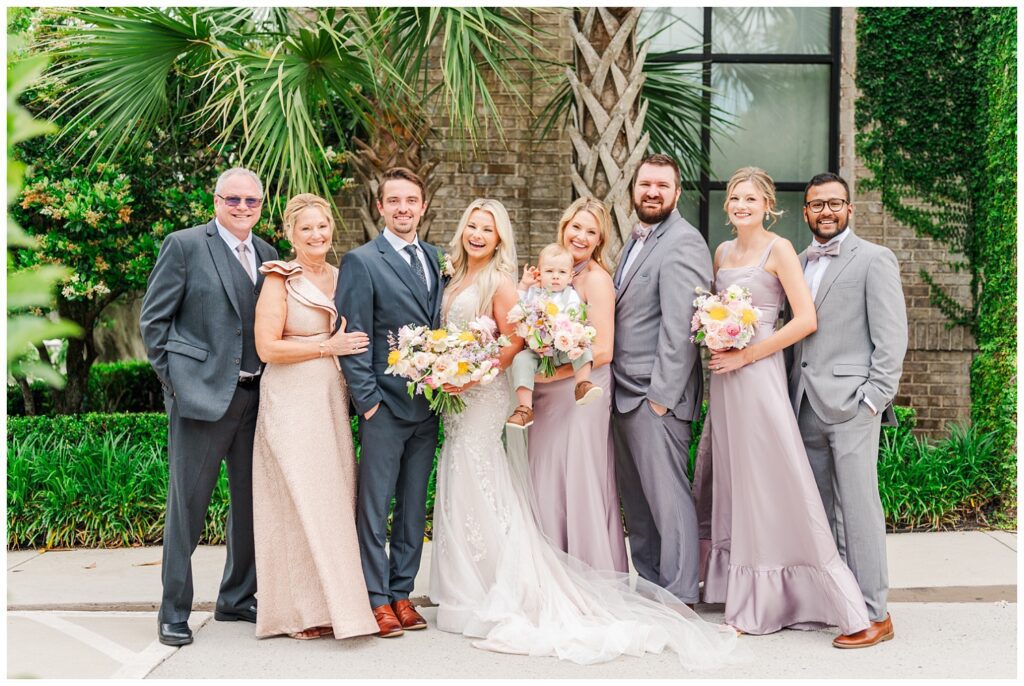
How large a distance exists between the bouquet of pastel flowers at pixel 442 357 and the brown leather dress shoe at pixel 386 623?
108cm

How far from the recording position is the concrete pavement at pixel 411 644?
4.20 m

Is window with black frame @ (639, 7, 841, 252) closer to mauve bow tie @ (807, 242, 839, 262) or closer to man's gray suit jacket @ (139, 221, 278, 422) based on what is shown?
mauve bow tie @ (807, 242, 839, 262)

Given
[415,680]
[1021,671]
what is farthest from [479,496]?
[1021,671]

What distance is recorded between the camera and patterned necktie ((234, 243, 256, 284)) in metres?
4.77

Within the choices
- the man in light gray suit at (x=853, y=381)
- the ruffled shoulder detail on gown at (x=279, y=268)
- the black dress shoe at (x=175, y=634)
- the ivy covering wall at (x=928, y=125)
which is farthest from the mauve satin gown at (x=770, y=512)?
the ivy covering wall at (x=928, y=125)

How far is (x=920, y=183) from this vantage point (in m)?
9.10

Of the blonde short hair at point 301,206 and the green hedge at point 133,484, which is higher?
the blonde short hair at point 301,206

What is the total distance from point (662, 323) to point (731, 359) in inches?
16.0

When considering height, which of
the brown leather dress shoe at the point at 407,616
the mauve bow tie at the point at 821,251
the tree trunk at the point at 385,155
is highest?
the tree trunk at the point at 385,155

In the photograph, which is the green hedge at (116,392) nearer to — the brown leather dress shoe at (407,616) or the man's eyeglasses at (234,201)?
the man's eyeglasses at (234,201)

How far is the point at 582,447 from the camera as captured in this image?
491 cm

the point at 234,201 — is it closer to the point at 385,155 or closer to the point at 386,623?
the point at 386,623

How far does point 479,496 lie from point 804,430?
176 centimetres

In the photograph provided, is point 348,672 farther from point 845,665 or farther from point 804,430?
point 804,430
